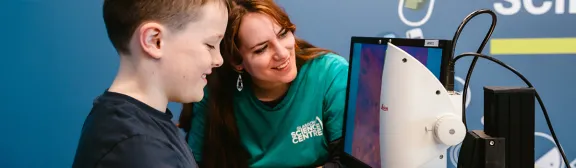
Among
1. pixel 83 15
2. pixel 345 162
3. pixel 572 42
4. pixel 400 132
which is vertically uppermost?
pixel 83 15

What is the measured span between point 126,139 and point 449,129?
437mm

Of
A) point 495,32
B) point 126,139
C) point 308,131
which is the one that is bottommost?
point 308,131

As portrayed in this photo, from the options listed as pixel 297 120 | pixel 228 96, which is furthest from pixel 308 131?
pixel 228 96

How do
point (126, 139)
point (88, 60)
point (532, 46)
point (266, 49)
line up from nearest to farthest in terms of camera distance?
point (126, 139) < point (266, 49) < point (532, 46) < point (88, 60)

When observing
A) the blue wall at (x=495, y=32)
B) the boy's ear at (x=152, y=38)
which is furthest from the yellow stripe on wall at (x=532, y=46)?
the boy's ear at (x=152, y=38)

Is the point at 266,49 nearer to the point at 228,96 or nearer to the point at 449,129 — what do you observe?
the point at 228,96

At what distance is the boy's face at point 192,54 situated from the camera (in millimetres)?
724

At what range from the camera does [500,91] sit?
0.78 m

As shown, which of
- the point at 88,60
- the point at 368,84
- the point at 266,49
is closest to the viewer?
the point at 368,84

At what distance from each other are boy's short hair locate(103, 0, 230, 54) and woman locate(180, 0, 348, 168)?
42cm

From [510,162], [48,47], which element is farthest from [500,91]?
[48,47]

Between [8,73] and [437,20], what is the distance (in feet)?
4.82

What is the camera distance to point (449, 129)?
0.72 meters

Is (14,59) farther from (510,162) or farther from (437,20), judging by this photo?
(510,162)
